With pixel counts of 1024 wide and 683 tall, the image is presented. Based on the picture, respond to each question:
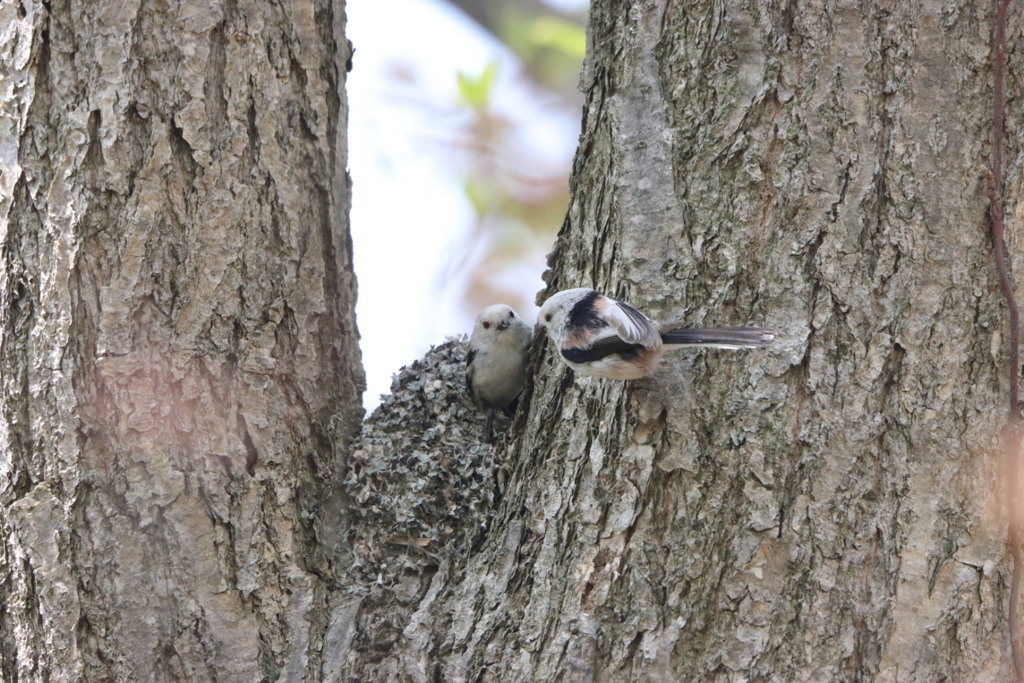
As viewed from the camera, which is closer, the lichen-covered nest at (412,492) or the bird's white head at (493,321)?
the lichen-covered nest at (412,492)

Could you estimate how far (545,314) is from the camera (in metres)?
2.76

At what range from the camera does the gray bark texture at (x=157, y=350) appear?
2436 mm

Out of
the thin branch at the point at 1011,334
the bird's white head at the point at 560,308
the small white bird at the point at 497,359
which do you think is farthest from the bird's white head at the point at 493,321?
the thin branch at the point at 1011,334

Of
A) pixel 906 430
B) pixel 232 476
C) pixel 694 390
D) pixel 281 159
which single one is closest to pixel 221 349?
pixel 232 476

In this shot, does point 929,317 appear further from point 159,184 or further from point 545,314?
point 159,184

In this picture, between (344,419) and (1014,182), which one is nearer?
(1014,182)

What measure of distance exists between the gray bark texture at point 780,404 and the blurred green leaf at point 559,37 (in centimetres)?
255

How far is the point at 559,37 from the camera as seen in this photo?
5.07 meters

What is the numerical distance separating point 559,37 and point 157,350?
3246 millimetres

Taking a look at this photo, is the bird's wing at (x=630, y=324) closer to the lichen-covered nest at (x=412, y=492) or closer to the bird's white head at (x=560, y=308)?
the bird's white head at (x=560, y=308)

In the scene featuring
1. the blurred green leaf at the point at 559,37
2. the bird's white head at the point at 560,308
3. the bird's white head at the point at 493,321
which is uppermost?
the blurred green leaf at the point at 559,37

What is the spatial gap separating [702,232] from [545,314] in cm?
54

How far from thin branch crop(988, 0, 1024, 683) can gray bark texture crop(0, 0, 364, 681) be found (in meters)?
1.68

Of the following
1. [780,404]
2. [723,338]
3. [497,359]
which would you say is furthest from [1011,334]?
[497,359]
